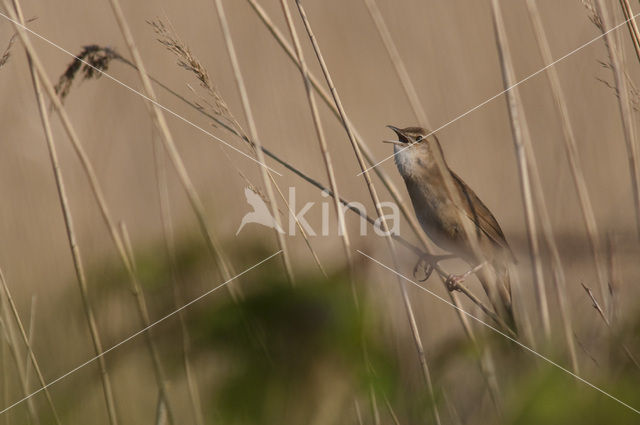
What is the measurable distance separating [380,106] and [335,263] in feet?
0.88

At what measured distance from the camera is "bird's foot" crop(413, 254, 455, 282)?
3.67 feet

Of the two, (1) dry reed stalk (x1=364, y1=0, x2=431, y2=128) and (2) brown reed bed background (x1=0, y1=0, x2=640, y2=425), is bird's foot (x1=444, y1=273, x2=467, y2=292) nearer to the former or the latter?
(2) brown reed bed background (x1=0, y1=0, x2=640, y2=425)

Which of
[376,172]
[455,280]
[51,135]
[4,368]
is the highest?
[51,135]

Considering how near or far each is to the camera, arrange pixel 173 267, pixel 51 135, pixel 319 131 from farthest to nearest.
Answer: pixel 51 135, pixel 319 131, pixel 173 267

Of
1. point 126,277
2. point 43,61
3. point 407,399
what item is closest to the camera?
point 407,399

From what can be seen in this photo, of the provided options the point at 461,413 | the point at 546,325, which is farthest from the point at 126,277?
the point at 546,325

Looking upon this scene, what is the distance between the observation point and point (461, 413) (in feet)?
3.47

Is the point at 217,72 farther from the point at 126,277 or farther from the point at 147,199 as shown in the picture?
the point at 126,277

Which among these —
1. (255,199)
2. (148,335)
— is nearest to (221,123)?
(255,199)

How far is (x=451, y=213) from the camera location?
113 cm

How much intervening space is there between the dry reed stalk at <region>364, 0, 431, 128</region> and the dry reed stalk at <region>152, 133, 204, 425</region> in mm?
424

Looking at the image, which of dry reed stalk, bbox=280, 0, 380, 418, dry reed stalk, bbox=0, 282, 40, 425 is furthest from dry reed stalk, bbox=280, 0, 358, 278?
dry reed stalk, bbox=0, 282, 40, 425

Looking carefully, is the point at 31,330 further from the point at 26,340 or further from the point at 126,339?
the point at 126,339

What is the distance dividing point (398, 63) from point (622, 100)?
36 centimetres
